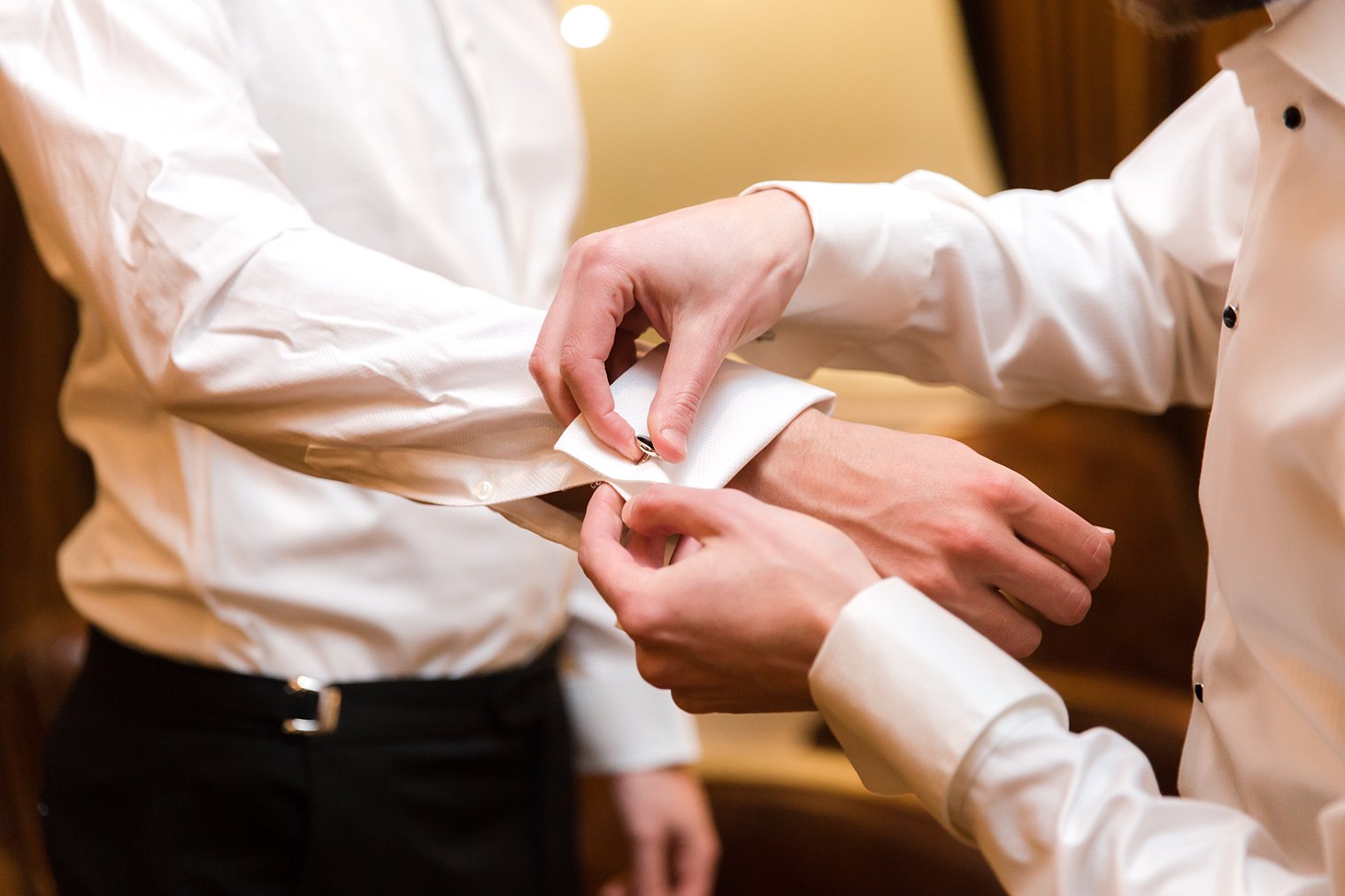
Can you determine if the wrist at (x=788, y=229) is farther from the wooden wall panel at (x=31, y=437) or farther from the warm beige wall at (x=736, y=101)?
the wooden wall panel at (x=31, y=437)

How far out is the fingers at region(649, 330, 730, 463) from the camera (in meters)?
0.58

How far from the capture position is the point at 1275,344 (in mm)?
521

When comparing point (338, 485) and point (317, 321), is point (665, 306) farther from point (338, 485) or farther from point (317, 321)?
point (338, 485)

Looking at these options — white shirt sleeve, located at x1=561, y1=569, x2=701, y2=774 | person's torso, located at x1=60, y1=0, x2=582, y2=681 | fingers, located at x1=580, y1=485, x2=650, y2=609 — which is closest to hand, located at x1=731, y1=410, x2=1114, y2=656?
fingers, located at x1=580, y1=485, x2=650, y2=609

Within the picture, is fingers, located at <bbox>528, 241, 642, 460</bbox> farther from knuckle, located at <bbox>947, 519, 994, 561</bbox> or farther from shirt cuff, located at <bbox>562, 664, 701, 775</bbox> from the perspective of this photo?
shirt cuff, located at <bbox>562, 664, 701, 775</bbox>

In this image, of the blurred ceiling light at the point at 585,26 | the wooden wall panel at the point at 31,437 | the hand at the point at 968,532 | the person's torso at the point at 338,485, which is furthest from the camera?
the wooden wall panel at the point at 31,437

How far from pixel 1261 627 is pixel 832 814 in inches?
42.0

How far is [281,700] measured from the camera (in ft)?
2.65

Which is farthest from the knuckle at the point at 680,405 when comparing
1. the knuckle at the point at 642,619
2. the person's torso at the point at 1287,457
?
the person's torso at the point at 1287,457

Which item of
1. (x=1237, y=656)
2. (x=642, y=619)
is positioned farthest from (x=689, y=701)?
(x=1237, y=656)

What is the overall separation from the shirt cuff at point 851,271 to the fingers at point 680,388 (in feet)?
0.35

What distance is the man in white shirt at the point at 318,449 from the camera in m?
0.64

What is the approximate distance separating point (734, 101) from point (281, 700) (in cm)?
60

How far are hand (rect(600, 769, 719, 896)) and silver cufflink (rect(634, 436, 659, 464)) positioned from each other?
56 centimetres
